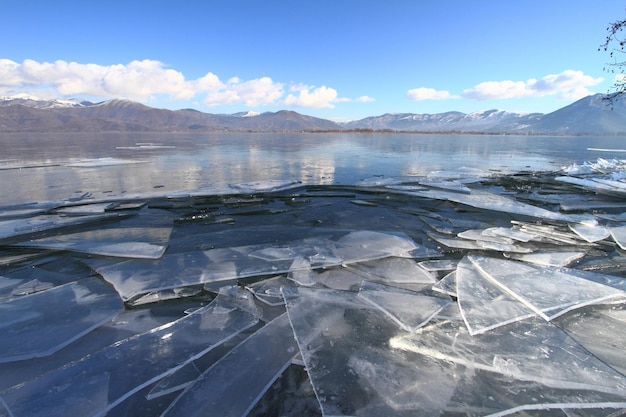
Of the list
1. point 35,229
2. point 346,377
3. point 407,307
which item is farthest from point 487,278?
point 35,229

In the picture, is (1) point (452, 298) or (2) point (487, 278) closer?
(1) point (452, 298)

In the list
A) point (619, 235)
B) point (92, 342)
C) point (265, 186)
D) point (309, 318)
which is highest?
point (265, 186)

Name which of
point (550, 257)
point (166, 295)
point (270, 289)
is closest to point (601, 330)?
point (550, 257)

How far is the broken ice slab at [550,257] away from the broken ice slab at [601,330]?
984 mm

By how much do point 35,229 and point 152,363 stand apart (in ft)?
13.0

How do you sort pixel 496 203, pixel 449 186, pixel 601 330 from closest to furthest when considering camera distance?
pixel 601 330
pixel 496 203
pixel 449 186

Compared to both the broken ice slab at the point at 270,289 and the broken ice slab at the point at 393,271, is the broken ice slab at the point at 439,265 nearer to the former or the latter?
the broken ice slab at the point at 393,271

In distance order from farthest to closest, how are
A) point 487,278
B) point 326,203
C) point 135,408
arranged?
point 326,203 < point 487,278 < point 135,408

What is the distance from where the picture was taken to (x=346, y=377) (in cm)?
183

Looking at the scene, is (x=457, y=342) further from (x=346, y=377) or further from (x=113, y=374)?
(x=113, y=374)

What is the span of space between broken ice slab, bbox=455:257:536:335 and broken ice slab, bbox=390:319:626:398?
5cm

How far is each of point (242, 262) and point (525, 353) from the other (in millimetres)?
2647

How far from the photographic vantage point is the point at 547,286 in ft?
9.45

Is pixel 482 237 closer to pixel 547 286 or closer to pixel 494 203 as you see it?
pixel 547 286
